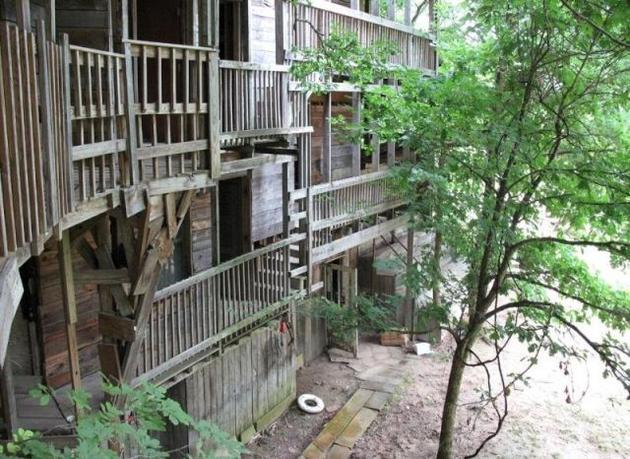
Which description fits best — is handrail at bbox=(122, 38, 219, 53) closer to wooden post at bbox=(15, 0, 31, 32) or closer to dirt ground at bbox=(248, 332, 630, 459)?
wooden post at bbox=(15, 0, 31, 32)

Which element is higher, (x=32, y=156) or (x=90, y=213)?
(x=32, y=156)

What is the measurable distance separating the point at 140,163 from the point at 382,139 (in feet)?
23.5

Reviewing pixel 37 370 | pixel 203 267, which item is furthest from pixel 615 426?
pixel 37 370

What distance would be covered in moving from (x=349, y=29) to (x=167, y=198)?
7.46 metres

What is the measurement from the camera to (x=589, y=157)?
8.98 meters

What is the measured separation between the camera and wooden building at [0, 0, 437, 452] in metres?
4.03

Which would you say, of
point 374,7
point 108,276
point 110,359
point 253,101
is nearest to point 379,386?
point 253,101

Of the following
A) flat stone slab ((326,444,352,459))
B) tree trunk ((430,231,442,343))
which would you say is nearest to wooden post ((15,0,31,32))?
tree trunk ((430,231,442,343))

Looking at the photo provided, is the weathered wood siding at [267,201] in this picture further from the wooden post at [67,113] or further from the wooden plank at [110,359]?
the wooden post at [67,113]

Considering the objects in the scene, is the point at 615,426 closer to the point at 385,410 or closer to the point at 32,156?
the point at 385,410

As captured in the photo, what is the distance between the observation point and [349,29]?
1294 cm

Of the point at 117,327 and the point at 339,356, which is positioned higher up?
the point at 117,327

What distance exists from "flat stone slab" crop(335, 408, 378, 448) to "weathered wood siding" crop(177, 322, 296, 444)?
4.70 ft

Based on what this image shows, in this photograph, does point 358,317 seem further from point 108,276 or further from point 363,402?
point 108,276
